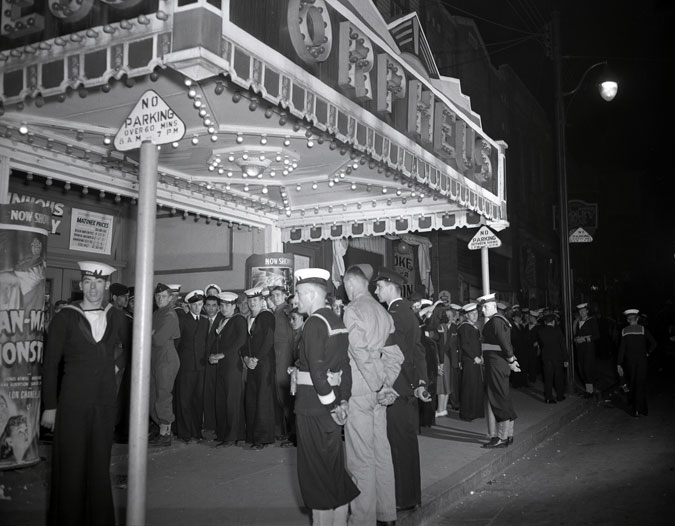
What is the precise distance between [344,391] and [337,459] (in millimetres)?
515

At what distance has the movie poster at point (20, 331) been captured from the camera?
21.2ft

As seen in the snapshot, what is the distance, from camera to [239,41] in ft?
16.3

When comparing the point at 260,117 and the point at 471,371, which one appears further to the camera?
the point at 471,371

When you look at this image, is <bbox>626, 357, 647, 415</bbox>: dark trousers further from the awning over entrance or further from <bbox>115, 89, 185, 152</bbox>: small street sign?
<bbox>115, 89, 185, 152</bbox>: small street sign

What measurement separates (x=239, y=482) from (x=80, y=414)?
2.41 m

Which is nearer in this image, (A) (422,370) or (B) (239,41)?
(B) (239,41)

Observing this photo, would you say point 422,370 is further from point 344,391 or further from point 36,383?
point 36,383

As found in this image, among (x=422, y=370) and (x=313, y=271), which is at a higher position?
(x=313, y=271)

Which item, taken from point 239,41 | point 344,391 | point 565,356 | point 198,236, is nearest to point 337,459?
point 344,391

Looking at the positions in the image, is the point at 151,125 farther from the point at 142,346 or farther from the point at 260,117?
the point at 260,117

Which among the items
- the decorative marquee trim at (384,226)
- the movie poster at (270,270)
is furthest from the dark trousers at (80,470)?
the decorative marquee trim at (384,226)

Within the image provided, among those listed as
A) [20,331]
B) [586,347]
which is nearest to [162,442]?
[20,331]

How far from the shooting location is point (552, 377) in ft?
44.3

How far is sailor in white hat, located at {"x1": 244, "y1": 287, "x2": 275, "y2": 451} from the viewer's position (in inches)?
331
